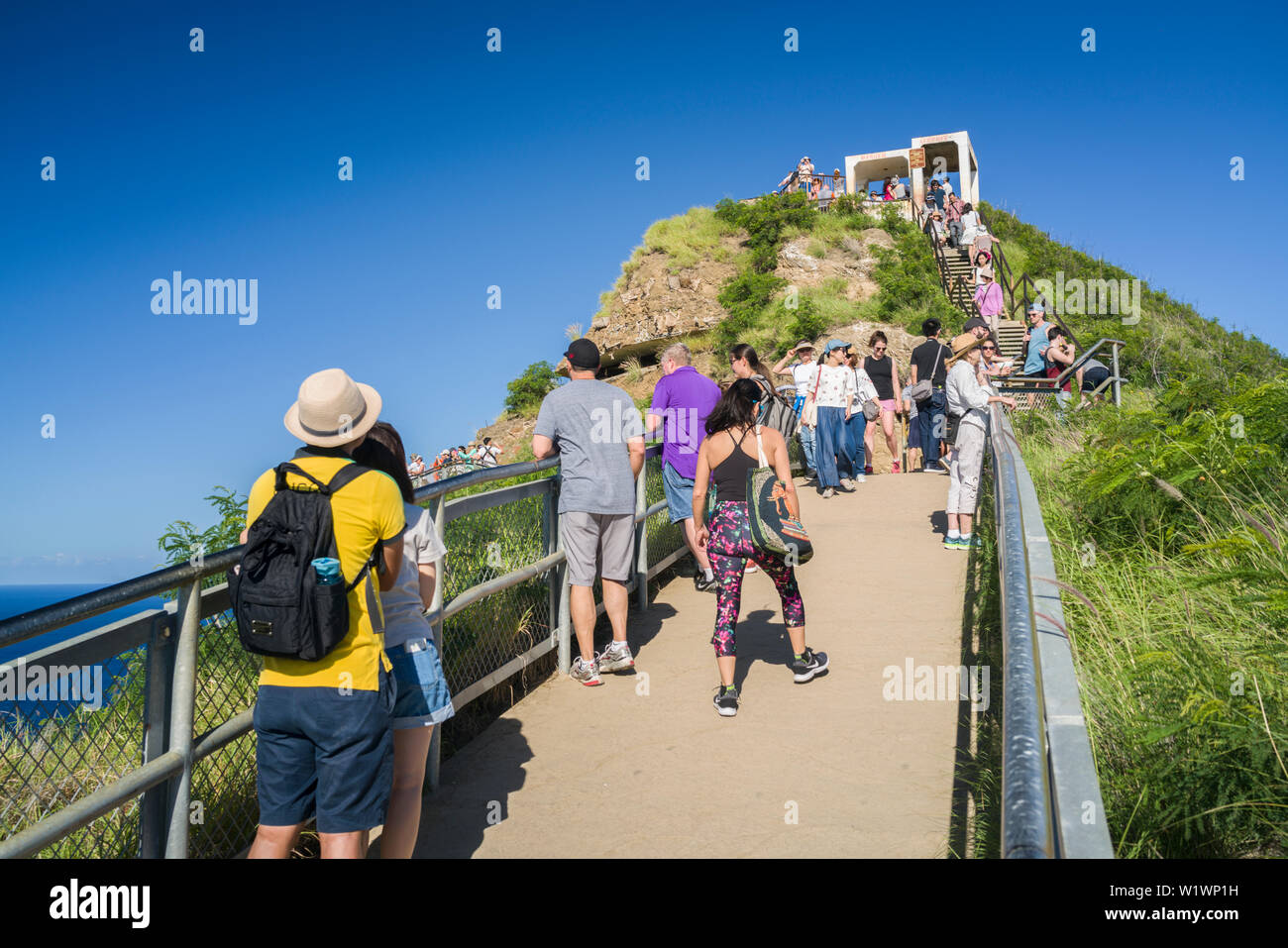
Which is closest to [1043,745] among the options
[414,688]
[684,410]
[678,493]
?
[414,688]

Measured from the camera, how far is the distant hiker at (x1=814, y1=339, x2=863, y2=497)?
11891 mm

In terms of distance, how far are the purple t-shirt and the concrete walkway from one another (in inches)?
52.7

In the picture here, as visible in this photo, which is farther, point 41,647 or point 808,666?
point 808,666

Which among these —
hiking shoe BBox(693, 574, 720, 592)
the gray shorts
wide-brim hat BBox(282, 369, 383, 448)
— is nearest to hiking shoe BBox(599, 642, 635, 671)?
the gray shorts

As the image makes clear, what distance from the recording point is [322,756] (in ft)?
9.63

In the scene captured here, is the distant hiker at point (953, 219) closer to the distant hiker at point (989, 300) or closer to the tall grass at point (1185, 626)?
the distant hiker at point (989, 300)

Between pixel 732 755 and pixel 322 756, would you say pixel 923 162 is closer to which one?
pixel 732 755

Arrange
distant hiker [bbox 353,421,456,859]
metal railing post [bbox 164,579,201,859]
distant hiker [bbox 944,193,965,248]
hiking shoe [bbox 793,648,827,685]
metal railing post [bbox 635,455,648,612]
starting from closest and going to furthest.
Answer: metal railing post [bbox 164,579,201,859], distant hiker [bbox 353,421,456,859], hiking shoe [bbox 793,648,827,685], metal railing post [bbox 635,455,648,612], distant hiker [bbox 944,193,965,248]

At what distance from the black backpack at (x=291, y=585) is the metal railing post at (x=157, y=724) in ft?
1.39

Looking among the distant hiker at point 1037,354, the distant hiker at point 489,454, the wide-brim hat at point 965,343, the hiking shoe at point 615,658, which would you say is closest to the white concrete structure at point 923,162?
the distant hiker at point 489,454

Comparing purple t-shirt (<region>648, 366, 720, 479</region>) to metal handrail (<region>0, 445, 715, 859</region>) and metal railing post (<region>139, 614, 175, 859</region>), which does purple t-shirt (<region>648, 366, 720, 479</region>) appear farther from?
metal railing post (<region>139, 614, 175, 859</region>)

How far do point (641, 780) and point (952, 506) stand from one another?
5.11m

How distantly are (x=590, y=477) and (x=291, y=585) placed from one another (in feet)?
10.7

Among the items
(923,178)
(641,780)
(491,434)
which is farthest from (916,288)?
(641,780)
